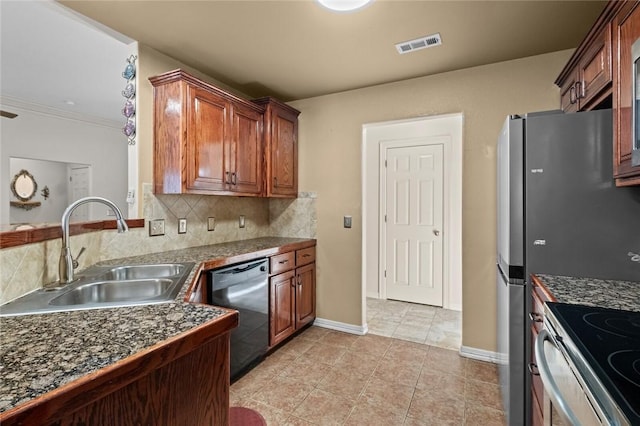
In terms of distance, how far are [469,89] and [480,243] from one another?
1.28 metres

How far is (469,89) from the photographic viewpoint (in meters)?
2.60

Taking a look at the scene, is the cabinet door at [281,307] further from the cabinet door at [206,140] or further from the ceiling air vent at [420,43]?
the ceiling air vent at [420,43]

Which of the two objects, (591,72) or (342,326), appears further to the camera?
(342,326)

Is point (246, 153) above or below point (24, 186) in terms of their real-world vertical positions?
above

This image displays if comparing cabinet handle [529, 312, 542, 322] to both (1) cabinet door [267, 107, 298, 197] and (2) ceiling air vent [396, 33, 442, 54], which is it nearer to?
(2) ceiling air vent [396, 33, 442, 54]

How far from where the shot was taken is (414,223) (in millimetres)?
4000

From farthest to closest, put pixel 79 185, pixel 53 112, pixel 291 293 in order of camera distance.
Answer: pixel 79 185
pixel 53 112
pixel 291 293

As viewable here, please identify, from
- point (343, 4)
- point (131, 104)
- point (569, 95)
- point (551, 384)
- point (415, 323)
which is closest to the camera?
point (551, 384)

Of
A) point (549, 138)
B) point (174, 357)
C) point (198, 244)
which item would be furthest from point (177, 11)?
point (549, 138)

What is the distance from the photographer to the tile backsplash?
Answer: 49.3 inches

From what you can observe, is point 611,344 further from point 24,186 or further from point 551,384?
point 24,186

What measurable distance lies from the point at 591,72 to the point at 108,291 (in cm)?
274

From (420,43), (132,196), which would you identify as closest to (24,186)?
(132,196)

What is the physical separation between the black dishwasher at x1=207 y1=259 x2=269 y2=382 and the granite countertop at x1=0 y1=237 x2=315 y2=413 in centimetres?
80
